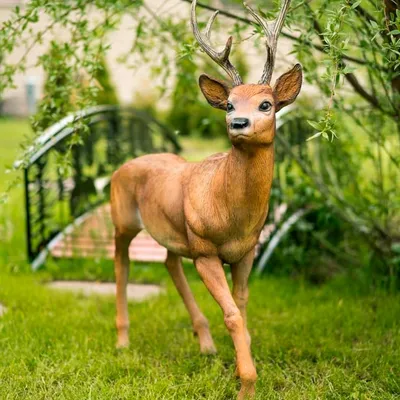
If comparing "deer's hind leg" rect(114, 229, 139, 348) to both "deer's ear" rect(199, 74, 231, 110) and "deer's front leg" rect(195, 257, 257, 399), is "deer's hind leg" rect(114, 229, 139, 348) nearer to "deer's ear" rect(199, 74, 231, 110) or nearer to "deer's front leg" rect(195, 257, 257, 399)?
"deer's front leg" rect(195, 257, 257, 399)

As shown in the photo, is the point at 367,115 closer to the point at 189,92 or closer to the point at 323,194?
the point at 323,194

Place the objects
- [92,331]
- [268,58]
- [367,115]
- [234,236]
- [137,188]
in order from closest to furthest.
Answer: [268,58]
[234,236]
[137,188]
[92,331]
[367,115]

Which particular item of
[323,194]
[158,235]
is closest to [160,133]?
[323,194]

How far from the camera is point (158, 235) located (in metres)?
4.16

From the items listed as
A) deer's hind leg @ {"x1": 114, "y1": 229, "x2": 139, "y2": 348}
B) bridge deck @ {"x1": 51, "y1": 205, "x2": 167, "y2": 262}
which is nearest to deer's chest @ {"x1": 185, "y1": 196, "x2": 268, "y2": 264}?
deer's hind leg @ {"x1": 114, "y1": 229, "x2": 139, "y2": 348}

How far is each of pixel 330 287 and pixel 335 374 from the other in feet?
6.63

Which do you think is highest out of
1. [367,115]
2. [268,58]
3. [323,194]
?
[268,58]

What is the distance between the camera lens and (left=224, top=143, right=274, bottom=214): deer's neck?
3.41m

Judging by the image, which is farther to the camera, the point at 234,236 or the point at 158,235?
the point at 158,235

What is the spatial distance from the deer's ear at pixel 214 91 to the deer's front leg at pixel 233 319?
844 mm

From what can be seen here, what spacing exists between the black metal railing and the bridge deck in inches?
5.7

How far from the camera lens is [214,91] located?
3.57m

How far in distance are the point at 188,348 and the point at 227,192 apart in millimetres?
1474

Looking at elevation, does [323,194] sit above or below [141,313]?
above
